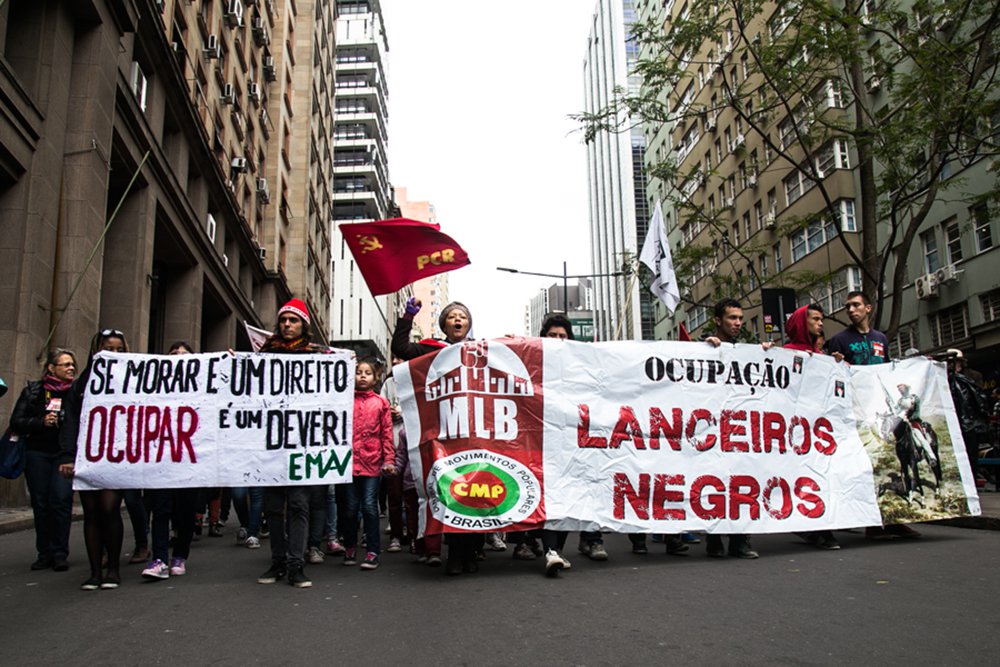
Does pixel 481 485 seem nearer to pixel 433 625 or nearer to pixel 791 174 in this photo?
pixel 433 625

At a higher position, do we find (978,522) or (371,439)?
(371,439)

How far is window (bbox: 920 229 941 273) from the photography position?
27.1 metres

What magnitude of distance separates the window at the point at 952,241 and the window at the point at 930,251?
610 millimetres

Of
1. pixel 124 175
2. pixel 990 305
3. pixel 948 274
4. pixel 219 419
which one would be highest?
pixel 124 175

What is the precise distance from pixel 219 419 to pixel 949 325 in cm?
2553

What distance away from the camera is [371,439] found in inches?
263

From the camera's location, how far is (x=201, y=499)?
8336 millimetres

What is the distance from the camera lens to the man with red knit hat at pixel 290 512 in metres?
5.61

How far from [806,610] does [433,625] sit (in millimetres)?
1938

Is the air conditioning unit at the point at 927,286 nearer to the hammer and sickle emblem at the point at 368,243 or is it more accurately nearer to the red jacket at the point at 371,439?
the hammer and sickle emblem at the point at 368,243

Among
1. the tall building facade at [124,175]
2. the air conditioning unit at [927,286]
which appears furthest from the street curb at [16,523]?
the air conditioning unit at [927,286]

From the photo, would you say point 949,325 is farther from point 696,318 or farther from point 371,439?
point 696,318

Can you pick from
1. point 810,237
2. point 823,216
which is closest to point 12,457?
point 823,216

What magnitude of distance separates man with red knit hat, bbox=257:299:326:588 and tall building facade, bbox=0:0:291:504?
25.7 ft
